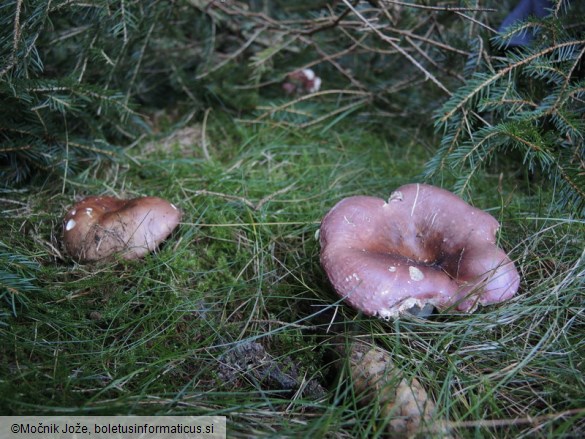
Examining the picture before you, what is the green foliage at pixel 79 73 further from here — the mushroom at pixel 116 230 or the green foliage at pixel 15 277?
the green foliage at pixel 15 277

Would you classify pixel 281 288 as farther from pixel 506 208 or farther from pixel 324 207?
pixel 506 208


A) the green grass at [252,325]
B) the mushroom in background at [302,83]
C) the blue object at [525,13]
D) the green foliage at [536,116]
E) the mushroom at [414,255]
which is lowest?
the green grass at [252,325]

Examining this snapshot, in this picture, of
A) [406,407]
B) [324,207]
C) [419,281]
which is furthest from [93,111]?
[406,407]

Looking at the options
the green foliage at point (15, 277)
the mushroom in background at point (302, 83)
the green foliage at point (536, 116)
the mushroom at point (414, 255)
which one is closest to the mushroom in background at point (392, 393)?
the mushroom at point (414, 255)

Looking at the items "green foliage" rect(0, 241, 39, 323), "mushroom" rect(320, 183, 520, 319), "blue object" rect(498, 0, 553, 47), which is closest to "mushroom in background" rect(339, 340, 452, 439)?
"mushroom" rect(320, 183, 520, 319)

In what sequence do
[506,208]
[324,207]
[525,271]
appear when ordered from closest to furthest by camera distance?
[525,271] → [506,208] → [324,207]

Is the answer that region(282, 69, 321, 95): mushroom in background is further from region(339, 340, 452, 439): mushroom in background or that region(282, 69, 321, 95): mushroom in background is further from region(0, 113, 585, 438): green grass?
region(339, 340, 452, 439): mushroom in background
